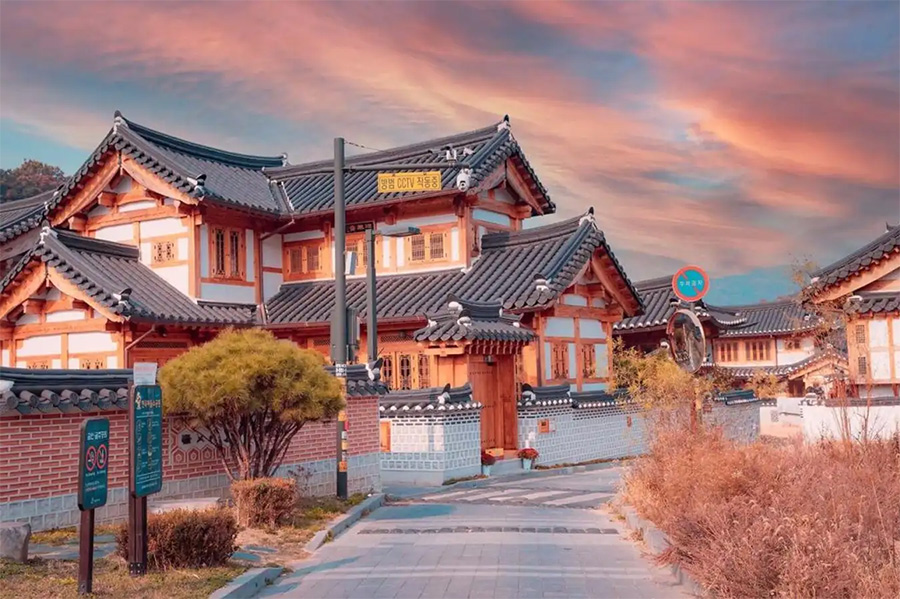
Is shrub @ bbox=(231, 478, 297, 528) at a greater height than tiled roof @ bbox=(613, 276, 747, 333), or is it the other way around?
tiled roof @ bbox=(613, 276, 747, 333)

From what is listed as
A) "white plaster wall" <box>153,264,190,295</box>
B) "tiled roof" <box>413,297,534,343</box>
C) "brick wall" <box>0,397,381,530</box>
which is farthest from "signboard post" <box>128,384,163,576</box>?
"white plaster wall" <box>153,264,190,295</box>

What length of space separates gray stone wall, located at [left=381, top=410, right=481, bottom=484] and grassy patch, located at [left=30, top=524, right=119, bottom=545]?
369 inches

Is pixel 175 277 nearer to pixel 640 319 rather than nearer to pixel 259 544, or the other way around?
pixel 259 544

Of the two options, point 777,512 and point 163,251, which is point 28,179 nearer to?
point 163,251

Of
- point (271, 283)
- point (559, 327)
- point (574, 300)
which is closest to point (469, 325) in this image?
point (559, 327)

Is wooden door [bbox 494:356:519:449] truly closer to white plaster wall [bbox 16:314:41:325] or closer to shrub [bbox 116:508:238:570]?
white plaster wall [bbox 16:314:41:325]

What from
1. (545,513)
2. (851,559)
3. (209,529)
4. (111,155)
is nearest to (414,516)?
(545,513)

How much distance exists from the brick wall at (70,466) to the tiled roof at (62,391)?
0.74 feet

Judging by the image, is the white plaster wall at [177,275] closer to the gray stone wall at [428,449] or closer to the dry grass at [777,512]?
the gray stone wall at [428,449]

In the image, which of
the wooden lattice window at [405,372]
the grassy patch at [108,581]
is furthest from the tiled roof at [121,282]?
the grassy patch at [108,581]

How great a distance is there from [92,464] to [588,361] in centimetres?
2108

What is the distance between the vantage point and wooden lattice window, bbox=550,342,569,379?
26438 mm

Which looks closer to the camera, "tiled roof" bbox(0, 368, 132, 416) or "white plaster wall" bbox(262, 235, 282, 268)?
"tiled roof" bbox(0, 368, 132, 416)

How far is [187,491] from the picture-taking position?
1362 cm
